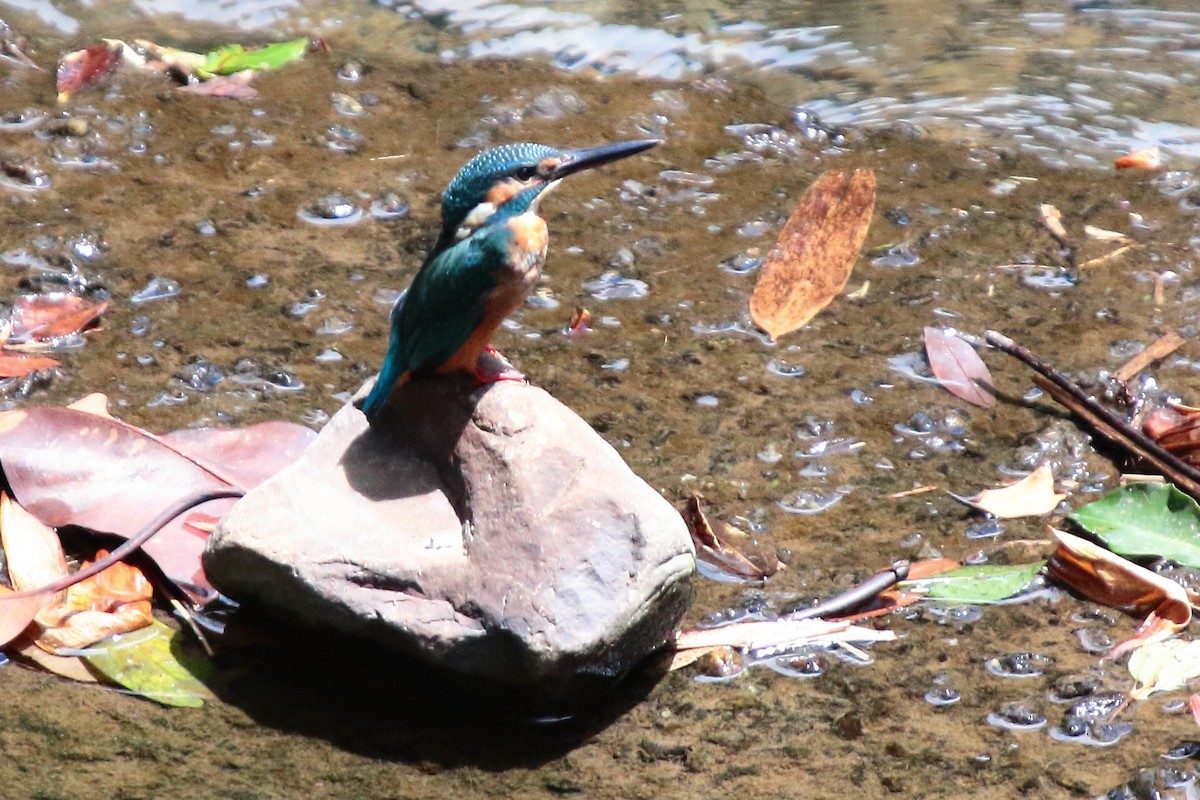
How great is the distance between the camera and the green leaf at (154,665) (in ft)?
8.96

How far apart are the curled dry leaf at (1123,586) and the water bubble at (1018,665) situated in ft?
0.49

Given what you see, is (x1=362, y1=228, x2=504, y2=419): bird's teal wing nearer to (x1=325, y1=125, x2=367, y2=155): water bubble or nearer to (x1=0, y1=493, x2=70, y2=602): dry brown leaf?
(x1=0, y1=493, x2=70, y2=602): dry brown leaf

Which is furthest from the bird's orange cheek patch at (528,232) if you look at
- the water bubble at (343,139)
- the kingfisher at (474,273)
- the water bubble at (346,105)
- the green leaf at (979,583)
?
the water bubble at (346,105)

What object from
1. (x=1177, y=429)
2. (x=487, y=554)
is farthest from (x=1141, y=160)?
(x=487, y=554)

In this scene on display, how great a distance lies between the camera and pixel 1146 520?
323 cm

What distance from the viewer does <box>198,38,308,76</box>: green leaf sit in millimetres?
5632

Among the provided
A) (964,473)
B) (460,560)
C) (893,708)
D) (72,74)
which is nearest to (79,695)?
(460,560)

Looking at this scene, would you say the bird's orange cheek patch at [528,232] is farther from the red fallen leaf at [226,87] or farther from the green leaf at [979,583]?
the red fallen leaf at [226,87]

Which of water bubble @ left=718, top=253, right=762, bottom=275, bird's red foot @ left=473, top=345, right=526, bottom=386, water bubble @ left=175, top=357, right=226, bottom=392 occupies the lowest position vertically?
water bubble @ left=718, top=253, right=762, bottom=275

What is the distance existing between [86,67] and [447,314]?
3.18m

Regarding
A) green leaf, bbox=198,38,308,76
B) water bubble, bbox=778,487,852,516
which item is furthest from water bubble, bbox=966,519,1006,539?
green leaf, bbox=198,38,308,76

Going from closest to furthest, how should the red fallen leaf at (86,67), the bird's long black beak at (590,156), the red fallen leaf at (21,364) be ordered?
the bird's long black beak at (590,156)
the red fallen leaf at (21,364)
the red fallen leaf at (86,67)

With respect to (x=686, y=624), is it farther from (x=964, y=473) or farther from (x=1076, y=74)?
(x=1076, y=74)

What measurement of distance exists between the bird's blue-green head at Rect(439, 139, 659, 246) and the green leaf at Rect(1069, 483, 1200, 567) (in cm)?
143
